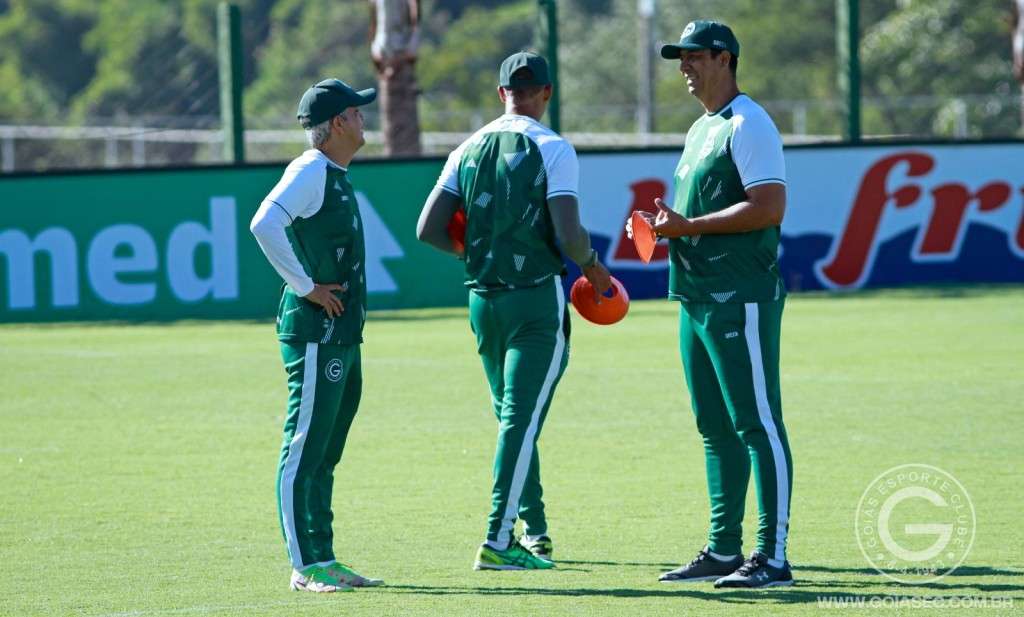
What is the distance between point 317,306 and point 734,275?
165 centimetres

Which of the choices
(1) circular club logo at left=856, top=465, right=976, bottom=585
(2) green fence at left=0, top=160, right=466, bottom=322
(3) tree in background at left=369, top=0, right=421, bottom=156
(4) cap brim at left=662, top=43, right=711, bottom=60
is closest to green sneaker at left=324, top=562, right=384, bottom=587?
(1) circular club logo at left=856, top=465, right=976, bottom=585

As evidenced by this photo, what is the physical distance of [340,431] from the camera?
21.4 feet

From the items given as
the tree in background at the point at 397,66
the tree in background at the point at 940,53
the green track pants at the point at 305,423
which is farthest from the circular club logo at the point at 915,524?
the tree in background at the point at 940,53

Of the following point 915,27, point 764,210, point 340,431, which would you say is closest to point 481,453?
point 340,431

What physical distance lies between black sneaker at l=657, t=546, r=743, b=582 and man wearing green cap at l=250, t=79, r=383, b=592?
1207mm

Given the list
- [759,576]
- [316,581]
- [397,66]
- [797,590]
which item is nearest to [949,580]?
[797,590]

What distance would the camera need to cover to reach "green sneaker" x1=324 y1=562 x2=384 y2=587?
6301mm

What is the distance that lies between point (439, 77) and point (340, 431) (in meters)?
46.3

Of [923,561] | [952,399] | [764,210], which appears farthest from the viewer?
[952,399]

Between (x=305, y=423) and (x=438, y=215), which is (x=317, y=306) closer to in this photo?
(x=305, y=423)

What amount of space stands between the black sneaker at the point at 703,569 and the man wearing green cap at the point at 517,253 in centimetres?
58

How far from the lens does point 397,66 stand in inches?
823

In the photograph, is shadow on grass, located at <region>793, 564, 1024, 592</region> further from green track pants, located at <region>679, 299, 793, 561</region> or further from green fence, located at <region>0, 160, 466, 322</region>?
green fence, located at <region>0, 160, 466, 322</region>

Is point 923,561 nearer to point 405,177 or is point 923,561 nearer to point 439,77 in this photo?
point 405,177
